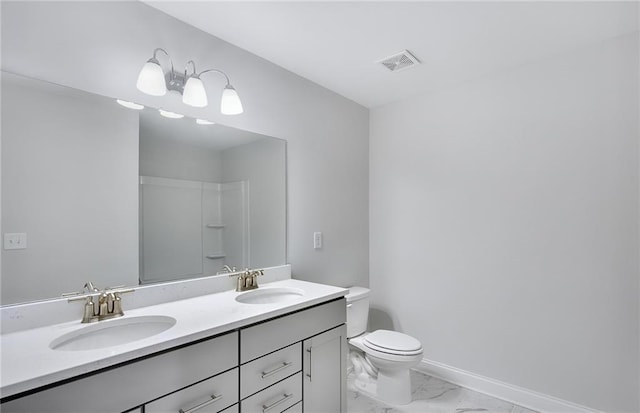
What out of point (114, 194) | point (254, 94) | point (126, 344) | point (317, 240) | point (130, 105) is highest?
point (254, 94)

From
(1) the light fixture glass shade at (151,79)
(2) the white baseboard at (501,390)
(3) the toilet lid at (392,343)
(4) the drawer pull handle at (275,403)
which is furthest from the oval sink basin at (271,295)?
(2) the white baseboard at (501,390)

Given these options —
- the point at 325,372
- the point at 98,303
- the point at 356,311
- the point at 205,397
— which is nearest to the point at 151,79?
the point at 98,303

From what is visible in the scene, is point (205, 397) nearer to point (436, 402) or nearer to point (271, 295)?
point (271, 295)

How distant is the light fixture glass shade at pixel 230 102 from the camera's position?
1805 mm

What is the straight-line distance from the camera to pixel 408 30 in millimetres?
1798

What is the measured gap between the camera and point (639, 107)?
5.91 ft

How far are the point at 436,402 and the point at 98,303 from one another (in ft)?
6.98

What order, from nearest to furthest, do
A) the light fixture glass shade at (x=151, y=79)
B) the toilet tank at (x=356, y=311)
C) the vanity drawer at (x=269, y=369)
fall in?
the vanity drawer at (x=269, y=369) < the light fixture glass shade at (x=151, y=79) < the toilet tank at (x=356, y=311)

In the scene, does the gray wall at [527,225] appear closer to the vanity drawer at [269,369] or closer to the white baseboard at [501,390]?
the white baseboard at [501,390]

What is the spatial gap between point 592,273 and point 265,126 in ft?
7.36

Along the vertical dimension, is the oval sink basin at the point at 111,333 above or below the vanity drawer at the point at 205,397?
above

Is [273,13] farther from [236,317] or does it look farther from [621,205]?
[621,205]

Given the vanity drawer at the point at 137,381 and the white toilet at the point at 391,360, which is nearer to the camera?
the vanity drawer at the point at 137,381

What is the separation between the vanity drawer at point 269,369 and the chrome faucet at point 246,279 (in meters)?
0.50
